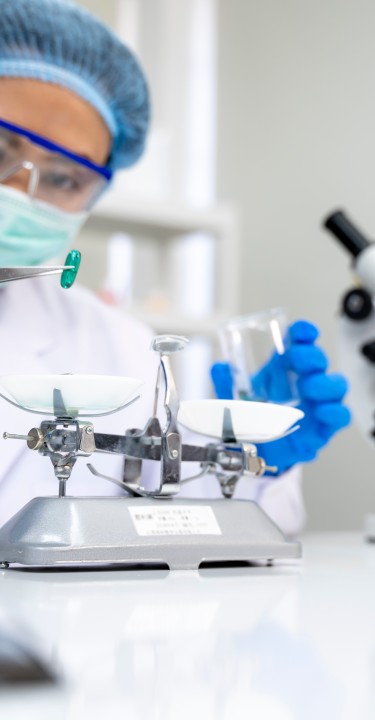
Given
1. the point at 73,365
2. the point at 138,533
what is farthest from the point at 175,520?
the point at 73,365

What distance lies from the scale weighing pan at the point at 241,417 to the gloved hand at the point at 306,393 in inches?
9.6

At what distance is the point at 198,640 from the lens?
56cm

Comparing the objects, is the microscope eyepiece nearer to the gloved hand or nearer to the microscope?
the microscope

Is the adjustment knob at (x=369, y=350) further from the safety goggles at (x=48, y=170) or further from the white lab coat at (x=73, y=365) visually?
the safety goggles at (x=48, y=170)

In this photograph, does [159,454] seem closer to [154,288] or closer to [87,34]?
[87,34]

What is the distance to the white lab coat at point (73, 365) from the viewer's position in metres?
1.37

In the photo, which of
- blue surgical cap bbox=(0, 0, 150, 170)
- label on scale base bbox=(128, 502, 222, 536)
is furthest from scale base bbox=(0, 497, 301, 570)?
blue surgical cap bbox=(0, 0, 150, 170)

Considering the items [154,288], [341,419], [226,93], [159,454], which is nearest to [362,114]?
[226,93]

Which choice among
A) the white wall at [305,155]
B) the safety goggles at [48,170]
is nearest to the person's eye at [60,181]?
the safety goggles at [48,170]

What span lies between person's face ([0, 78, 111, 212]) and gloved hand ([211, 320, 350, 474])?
0.56m

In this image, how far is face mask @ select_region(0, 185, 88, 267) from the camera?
1479 mm

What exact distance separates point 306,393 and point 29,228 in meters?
0.63

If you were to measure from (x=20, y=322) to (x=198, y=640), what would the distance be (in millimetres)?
1141

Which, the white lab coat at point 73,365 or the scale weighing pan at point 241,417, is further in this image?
the white lab coat at point 73,365
